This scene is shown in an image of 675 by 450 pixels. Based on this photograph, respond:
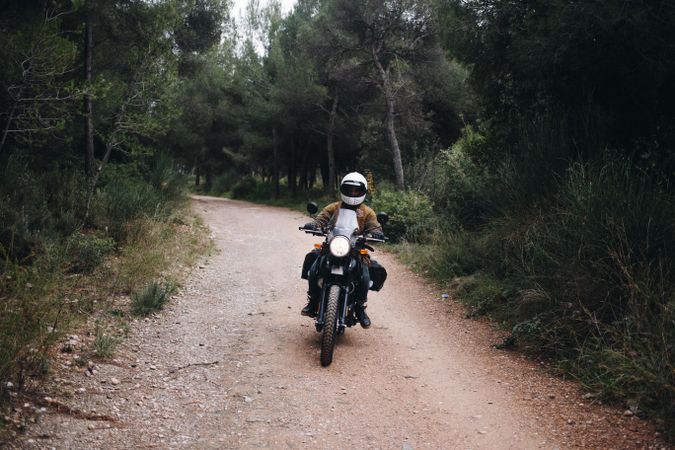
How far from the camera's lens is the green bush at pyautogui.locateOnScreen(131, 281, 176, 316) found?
646cm

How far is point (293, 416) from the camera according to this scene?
13.4 feet

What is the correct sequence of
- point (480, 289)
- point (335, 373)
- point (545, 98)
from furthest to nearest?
point (545, 98) < point (480, 289) < point (335, 373)

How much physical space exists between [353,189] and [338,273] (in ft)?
3.52

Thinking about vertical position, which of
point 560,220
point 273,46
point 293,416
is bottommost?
point 293,416

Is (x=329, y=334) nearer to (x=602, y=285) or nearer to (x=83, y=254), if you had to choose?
(x=602, y=285)

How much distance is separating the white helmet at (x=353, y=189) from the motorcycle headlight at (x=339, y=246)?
71cm

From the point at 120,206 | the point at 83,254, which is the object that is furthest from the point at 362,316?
the point at 120,206

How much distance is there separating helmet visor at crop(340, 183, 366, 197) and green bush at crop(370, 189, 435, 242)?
6016 mm

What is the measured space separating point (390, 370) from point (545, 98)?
20.2ft

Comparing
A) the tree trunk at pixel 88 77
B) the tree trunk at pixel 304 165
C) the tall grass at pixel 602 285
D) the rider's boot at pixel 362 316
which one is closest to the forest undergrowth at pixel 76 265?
the tree trunk at pixel 88 77

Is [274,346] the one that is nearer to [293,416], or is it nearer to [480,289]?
[293,416]

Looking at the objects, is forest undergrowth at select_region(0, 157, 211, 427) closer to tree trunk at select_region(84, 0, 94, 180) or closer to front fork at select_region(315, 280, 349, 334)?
tree trunk at select_region(84, 0, 94, 180)

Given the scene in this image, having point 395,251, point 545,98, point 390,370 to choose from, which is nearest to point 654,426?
point 390,370

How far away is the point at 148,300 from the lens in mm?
6605
